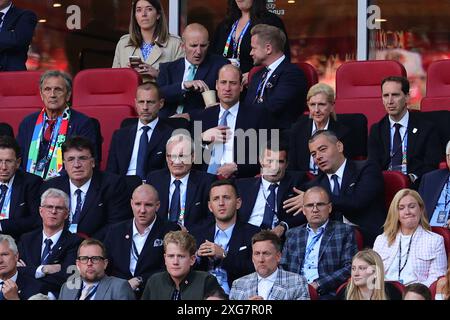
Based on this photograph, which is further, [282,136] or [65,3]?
[65,3]

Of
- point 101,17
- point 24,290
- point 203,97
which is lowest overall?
point 24,290

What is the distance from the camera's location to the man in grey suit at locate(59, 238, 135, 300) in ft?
33.7

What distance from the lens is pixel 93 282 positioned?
10406mm

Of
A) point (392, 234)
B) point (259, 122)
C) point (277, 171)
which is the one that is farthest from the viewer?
point (259, 122)

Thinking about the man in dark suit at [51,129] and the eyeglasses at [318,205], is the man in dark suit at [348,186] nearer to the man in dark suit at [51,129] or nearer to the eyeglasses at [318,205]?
the eyeglasses at [318,205]

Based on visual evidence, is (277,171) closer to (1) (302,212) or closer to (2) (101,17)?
(1) (302,212)

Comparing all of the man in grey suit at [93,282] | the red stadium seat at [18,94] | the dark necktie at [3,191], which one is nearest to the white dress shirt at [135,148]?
the dark necktie at [3,191]

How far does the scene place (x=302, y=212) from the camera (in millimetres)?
11203

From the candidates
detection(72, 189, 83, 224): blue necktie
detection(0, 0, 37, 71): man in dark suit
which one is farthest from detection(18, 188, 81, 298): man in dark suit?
detection(0, 0, 37, 71): man in dark suit

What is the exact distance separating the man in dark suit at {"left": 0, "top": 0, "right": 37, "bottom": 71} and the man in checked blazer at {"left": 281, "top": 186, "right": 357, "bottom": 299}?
4.31m

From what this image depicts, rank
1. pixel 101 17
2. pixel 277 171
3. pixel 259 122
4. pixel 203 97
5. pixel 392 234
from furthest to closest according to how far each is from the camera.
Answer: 1. pixel 101 17
2. pixel 203 97
3. pixel 259 122
4. pixel 277 171
5. pixel 392 234

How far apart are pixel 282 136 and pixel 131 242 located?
1.80m

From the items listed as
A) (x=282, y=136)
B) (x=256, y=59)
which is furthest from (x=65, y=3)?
(x=282, y=136)

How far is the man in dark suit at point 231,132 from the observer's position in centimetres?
1211
